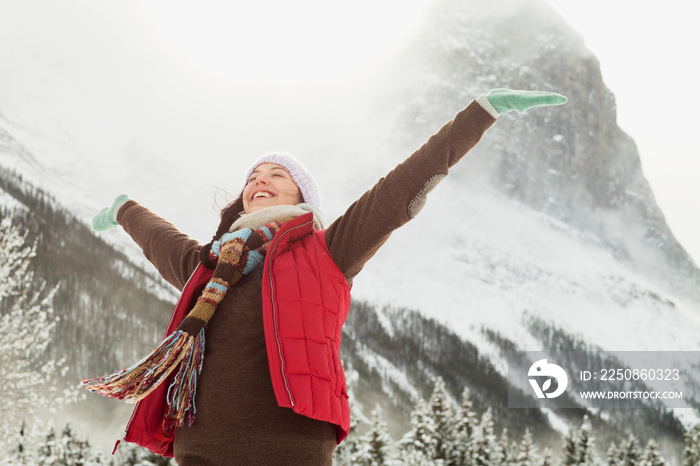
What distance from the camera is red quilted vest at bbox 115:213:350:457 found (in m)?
1.99

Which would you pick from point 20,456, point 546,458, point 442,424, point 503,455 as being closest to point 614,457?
point 546,458

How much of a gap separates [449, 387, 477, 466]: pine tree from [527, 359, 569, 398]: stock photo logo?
5260cm

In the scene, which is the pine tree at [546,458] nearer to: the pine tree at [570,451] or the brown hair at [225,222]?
the pine tree at [570,451]

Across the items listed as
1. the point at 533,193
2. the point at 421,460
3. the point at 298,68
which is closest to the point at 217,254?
the point at 421,460

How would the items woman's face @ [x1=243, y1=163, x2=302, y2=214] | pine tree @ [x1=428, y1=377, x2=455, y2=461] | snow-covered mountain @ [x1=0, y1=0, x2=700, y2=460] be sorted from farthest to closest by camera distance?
1. snow-covered mountain @ [x1=0, y1=0, x2=700, y2=460]
2. pine tree @ [x1=428, y1=377, x2=455, y2=461]
3. woman's face @ [x1=243, y1=163, x2=302, y2=214]

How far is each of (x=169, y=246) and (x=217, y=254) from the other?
17.4 inches

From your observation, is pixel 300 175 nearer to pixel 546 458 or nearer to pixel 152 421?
pixel 152 421

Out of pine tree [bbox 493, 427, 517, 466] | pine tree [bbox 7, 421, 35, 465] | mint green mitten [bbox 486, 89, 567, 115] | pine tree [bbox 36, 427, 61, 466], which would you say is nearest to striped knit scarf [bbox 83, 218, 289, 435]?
mint green mitten [bbox 486, 89, 567, 115]

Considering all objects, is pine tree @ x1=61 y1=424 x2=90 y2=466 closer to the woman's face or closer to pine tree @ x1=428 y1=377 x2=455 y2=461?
pine tree @ x1=428 y1=377 x2=455 y2=461

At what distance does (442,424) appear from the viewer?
2627 centimetres

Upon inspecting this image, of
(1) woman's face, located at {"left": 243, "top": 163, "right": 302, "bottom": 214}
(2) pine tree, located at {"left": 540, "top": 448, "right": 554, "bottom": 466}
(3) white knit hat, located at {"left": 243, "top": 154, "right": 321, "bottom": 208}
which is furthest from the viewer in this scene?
(2) pine tree, located at {"left": 540, "top": 448, "right": 554, "bottom": 466}

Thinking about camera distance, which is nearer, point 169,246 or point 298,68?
point 169,246

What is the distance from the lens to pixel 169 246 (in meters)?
2.71

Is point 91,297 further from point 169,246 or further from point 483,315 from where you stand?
point 483,315
